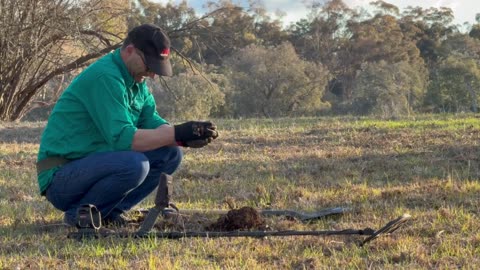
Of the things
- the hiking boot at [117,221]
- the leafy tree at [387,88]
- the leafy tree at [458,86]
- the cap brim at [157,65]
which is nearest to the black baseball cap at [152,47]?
the cap brim at [157,65]

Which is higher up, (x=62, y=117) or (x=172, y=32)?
(x=172, y=32)

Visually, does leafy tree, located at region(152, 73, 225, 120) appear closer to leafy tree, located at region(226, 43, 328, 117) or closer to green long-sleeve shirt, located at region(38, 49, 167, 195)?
leafy tree, located at region(226, 43, 328, 117)

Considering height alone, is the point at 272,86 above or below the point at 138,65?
above

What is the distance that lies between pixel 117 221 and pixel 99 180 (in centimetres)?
38

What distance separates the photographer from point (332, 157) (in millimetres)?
7746

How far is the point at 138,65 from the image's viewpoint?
158 inches

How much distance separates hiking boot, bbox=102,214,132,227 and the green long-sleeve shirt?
1.46 feet

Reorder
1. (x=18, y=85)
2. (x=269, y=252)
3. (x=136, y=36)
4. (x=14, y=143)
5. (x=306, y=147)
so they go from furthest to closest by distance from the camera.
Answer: (x=18, y=85) < (x=14, y=143) < (x=306, y=147) < (x=136, y=36) < (x=269, y=252)

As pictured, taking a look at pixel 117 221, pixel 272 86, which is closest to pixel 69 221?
pixel 117 221

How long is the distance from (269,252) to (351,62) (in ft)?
126

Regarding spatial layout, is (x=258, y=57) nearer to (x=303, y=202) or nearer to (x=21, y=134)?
(x=21, y=134)

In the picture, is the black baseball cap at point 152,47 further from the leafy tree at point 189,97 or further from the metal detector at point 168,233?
the leafy tree at point 189,97

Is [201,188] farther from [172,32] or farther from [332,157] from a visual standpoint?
[172,32]

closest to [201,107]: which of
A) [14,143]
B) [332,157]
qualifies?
[14,143]
